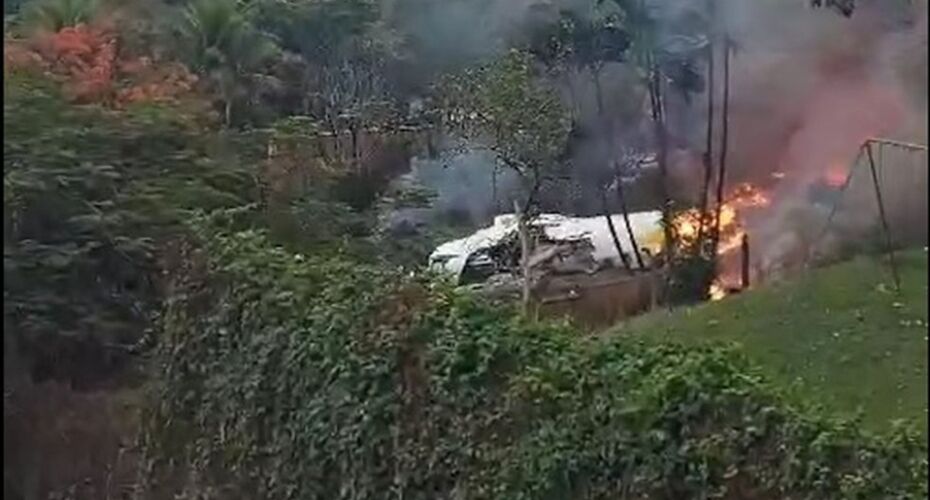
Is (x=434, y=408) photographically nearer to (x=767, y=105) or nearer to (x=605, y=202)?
(x=767, y=105)

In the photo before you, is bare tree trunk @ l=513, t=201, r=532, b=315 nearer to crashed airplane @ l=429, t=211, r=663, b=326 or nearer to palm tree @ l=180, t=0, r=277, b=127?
crashed airplane @ l=429, t=211, r=663, b=326

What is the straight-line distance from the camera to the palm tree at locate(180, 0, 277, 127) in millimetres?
2988

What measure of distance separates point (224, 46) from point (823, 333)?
62.1 inches

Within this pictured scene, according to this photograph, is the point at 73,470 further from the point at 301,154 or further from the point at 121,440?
the point at 301,154

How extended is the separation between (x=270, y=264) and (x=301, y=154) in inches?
30.0

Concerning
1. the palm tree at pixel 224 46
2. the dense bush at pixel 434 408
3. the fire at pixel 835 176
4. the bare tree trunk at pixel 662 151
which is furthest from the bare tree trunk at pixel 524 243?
the fire at pixel 835 176

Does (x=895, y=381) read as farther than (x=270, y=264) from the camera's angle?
No

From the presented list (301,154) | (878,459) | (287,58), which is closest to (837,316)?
(878,459)

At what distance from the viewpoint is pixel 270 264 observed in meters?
2.25

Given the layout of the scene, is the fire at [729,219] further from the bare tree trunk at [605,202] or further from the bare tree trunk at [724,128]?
the bare tree trunk at [605,202]

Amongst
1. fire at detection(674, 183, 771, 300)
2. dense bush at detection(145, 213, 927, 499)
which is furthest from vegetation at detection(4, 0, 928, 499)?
fire at detection(674, 183, 771, 300)

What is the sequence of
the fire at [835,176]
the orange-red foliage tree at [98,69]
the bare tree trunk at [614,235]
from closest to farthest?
the fire at [835,176] → the orange-red foliage tree at [98,69] → the bare tree trunk at [614,235]

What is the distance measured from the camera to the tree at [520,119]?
2902 mm

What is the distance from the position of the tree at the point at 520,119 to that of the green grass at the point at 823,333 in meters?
0.55
